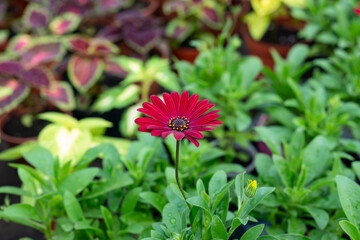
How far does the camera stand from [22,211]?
2.81 feet

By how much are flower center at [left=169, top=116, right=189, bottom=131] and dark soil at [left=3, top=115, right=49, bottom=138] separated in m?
1.11

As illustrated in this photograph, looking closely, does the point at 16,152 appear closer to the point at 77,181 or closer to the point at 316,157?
the point at 77,181

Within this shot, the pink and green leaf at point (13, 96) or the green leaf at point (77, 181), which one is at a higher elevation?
the pink and green leaf at point (13, 96)

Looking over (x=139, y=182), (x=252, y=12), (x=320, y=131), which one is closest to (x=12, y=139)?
(x=139, y=182)

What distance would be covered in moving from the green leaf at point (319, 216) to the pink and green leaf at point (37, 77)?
3.67 feet

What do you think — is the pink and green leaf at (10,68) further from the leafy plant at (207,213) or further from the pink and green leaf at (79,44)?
the leafy plant at (207,213)

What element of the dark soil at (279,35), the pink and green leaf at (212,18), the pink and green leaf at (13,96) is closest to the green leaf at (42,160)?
the pink and green leaf at (13,96)

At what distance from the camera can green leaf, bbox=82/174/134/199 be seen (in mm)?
876

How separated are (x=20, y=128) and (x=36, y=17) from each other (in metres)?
0.54

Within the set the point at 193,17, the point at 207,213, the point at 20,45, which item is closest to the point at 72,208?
the point at 207,213

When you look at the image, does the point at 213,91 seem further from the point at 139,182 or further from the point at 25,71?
the point at 25,71

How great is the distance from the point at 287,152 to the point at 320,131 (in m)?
0.18

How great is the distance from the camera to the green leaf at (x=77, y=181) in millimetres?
885

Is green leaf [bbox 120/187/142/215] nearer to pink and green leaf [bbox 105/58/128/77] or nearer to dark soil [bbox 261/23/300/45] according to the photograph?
pink and green leaf [bbox 105/58/128/77]
